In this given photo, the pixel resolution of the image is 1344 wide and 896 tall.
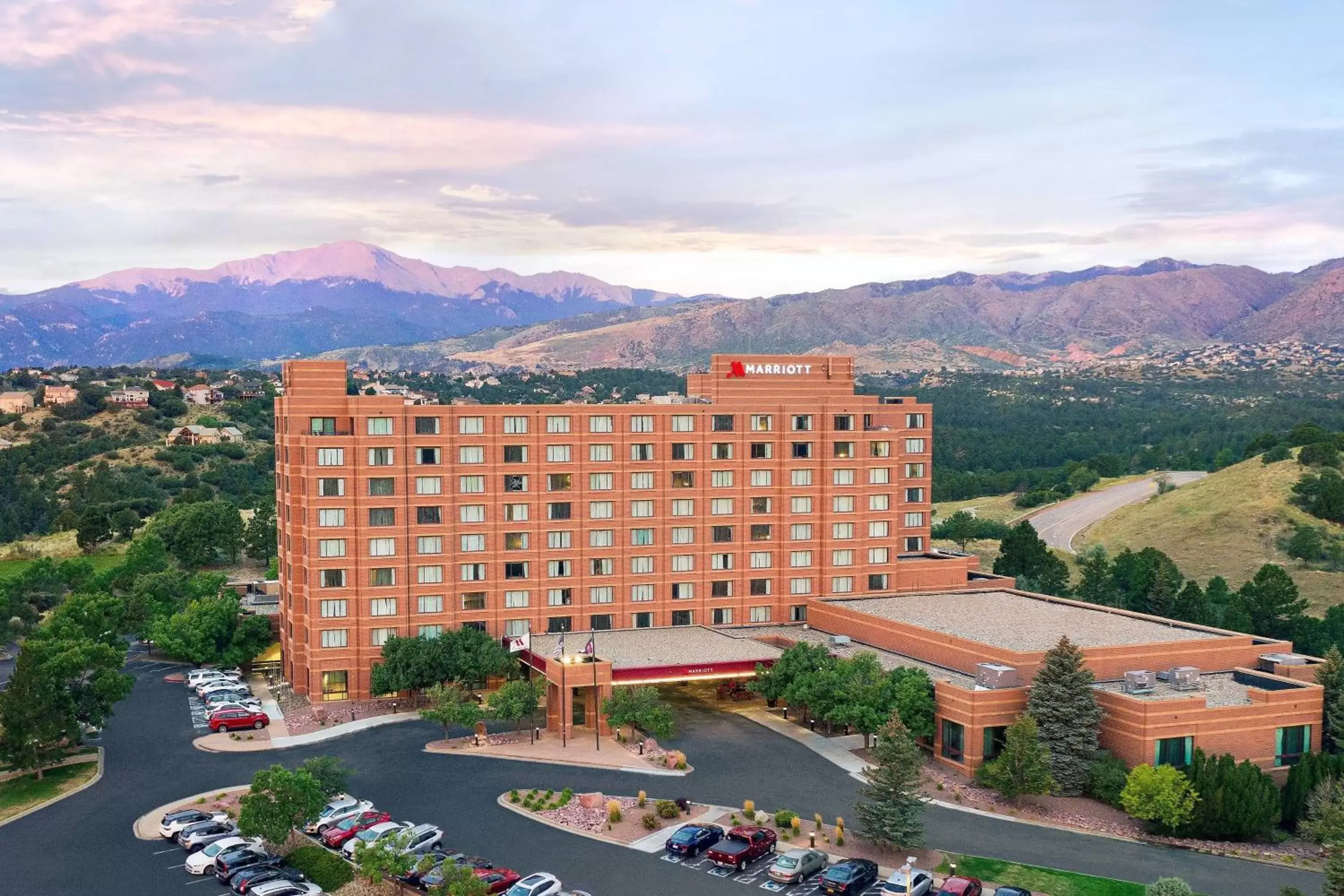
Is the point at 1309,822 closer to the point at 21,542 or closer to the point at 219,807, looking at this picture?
the point at 219,807

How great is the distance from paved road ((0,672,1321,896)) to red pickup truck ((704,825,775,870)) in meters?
1.39

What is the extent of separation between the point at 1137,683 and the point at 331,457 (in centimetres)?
5805

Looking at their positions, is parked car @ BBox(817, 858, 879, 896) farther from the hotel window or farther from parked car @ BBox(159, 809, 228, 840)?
the hotel window

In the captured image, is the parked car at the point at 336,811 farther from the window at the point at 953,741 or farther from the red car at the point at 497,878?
the window at the point at 953,741

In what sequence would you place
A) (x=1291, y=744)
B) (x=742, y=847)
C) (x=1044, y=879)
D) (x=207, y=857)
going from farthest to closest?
1. (x=1291, y=744)
2. (x=742, y=847)
3. (x=207, y=857)
4. (x=1044, y=879)

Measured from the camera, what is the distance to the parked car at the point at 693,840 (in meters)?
55.5

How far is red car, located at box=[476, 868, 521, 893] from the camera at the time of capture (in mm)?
50594

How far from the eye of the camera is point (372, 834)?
185 feet

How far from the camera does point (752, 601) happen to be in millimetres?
97500

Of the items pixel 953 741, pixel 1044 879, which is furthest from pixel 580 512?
pixel 1044 879

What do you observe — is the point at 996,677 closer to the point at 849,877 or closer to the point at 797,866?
the point at 849,877

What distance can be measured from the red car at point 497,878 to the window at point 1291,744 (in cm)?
4668

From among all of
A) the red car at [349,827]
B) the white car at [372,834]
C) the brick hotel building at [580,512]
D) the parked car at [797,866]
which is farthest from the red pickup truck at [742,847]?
the brick hotel building at [580,512]

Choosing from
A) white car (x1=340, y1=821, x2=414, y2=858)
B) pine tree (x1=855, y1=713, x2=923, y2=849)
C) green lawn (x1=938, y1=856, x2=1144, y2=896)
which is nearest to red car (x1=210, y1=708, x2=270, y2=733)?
white car (x1=340, y1=821, x2=414, y2=858)
